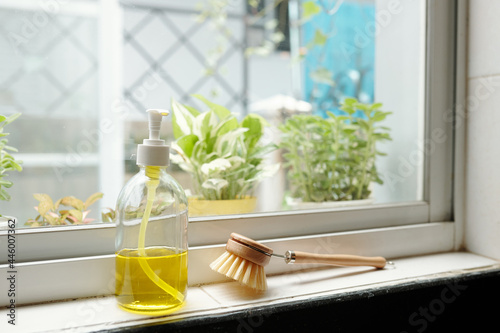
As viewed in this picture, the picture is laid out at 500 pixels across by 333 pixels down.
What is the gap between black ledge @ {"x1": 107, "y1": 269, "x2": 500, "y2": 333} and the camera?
1.88 feet

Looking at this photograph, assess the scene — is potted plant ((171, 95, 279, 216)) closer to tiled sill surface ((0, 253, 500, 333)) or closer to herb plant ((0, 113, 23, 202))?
tiled sill surface ((0, 253, 500, 333))

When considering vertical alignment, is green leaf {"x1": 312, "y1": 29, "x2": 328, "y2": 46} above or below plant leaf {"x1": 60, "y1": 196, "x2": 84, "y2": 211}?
above

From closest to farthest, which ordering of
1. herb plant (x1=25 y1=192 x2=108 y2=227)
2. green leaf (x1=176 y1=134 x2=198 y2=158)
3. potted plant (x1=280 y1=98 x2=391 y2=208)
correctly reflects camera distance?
herb plant (x1=25 y1=192 x2=108 y2=227)
green leaf (x1=176 y1=134 x2=198 y2=158)
potted plant (x1=280 y1=98 x2=391 y2=208)

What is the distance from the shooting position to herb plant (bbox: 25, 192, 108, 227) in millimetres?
660

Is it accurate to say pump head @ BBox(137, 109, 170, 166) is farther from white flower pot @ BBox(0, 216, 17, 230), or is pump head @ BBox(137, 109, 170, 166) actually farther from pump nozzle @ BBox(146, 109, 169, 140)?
white flower pot @ BBox(0, 216, 17, 230)

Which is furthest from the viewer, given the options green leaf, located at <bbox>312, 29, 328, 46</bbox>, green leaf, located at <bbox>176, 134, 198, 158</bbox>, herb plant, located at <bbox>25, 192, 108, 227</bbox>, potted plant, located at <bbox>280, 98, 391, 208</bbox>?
green leaf, located at <bbox>312, 29, 328, 46</bbox>

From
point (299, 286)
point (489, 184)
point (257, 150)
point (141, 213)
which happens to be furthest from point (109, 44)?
point (489, 184)

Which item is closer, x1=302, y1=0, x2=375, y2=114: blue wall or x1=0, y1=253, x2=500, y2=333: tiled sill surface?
x1=0, y1=253, x2=500, y2=333: tiled sill surface

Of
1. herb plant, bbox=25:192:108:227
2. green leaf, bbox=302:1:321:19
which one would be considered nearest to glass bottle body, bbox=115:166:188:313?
herb plant, bbox=25:192:108:227

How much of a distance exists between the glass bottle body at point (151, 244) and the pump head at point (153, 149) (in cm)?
3

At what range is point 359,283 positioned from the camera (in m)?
0.69

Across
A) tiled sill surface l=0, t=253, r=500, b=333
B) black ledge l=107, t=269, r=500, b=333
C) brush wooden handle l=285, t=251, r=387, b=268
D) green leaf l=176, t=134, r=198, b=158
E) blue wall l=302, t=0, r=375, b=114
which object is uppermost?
blue wall l=302, t=0, r=375, b=114

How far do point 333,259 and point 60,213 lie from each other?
45 cm

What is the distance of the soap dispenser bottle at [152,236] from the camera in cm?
56
